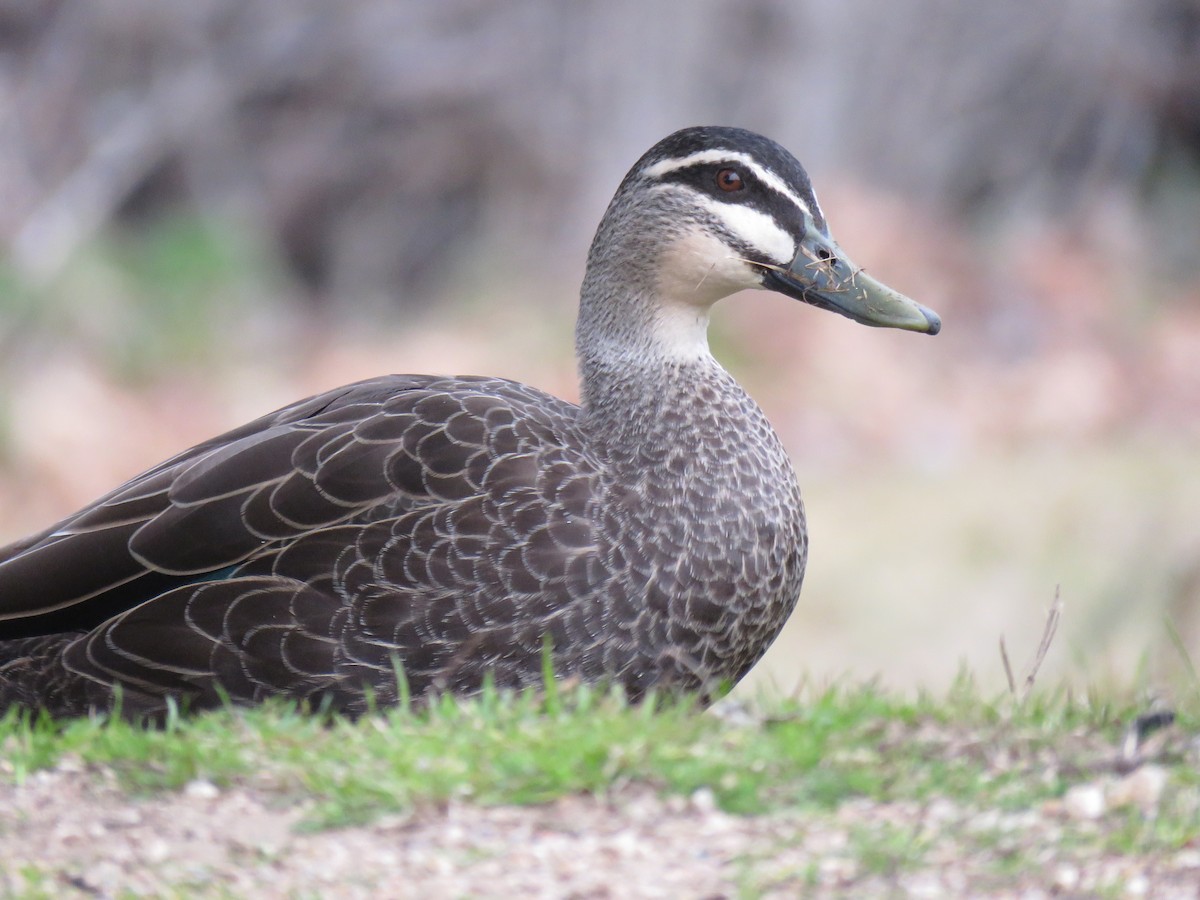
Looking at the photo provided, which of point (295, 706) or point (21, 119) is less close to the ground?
point (21, 119)

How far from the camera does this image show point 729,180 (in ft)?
15.8

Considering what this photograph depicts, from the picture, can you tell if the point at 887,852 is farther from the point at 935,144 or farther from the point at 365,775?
the point at 935,144

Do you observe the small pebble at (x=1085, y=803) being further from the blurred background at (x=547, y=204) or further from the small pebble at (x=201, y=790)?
the blurred background at (x=547, y=204)

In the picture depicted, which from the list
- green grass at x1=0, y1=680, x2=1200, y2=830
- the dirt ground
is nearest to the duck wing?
green grass at x1=0, y1=680, x2=1200, y2=830

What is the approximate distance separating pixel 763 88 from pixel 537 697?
1014 cm

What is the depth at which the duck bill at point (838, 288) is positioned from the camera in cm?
477

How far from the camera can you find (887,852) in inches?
124

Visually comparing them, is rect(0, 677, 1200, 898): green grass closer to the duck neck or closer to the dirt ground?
the dirt ground

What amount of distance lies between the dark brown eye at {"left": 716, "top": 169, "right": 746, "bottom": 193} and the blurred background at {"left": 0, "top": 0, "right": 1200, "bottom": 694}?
19.8 ft

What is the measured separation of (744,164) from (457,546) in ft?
4.46

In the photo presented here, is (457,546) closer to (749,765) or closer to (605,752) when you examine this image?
(605,752)

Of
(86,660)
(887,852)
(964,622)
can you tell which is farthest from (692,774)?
(964,622)

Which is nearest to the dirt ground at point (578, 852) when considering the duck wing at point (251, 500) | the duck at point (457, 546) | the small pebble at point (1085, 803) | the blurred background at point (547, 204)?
the small pebble at point (1085, 803)

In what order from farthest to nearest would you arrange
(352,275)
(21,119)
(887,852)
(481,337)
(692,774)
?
1. (352,275)
2. (21,119)
3. (481,337)
4. (692,774)
5. (887,852)
